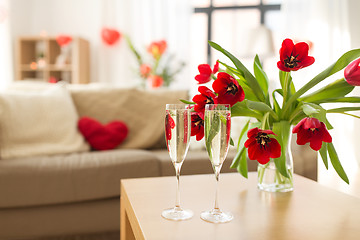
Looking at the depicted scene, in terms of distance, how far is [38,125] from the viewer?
2.21 metres

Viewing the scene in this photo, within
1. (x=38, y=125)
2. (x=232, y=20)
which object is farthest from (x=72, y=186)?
(x=232, y=20)

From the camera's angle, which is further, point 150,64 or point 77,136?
point 150,64

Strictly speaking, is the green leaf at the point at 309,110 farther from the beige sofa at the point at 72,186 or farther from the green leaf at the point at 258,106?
the beige sofa at the point at 72,186

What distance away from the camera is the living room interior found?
1.88 metres

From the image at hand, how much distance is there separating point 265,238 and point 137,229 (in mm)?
290

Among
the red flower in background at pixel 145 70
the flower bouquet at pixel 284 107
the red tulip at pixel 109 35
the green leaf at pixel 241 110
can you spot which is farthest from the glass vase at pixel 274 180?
the red tulip at pixel 109 35

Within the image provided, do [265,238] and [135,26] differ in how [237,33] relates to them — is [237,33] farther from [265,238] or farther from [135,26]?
[265,238]

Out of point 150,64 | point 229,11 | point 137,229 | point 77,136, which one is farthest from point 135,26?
point 137,229

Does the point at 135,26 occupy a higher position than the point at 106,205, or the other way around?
the point at 135,26

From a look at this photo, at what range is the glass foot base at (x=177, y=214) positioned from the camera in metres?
0.88

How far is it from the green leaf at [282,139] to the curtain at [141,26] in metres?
3.88

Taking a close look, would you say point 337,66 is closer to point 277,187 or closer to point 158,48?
point 277,187

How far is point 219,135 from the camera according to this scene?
78 cm

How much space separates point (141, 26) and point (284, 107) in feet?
13.4
